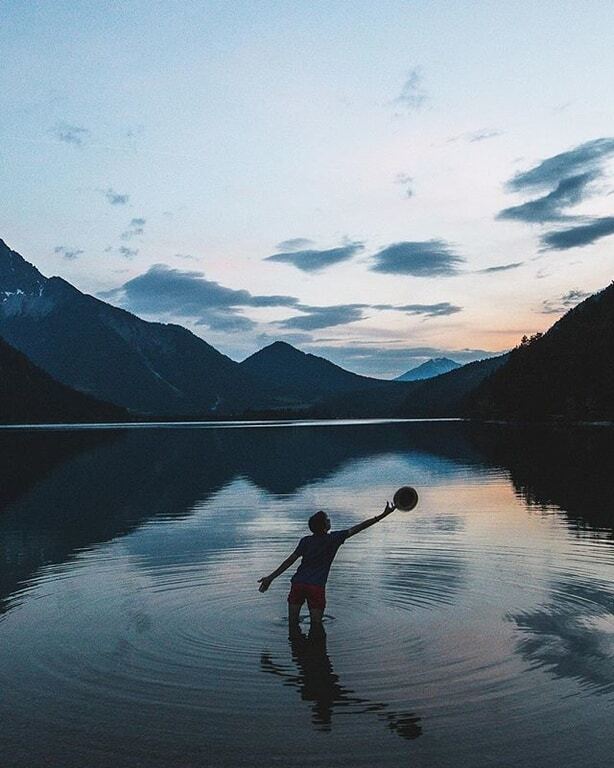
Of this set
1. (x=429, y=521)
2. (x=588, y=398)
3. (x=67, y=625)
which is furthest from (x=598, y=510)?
(x=588, y=398)

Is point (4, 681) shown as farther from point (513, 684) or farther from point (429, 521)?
point (429, 521)

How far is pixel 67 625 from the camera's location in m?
21.2

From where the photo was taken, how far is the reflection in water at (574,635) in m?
16.5

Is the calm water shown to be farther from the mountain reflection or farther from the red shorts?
the red shorts

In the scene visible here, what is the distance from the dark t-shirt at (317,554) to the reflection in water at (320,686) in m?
1.19

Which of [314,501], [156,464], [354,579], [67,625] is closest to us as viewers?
[67,625]

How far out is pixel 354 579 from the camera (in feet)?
87.9

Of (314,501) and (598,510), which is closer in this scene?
(598,510)

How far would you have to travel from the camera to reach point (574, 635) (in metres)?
19.3

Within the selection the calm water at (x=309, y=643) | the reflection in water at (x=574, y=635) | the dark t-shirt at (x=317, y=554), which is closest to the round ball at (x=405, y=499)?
the dark t-shirt at (x=317, y=554)

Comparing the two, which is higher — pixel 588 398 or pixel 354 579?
pixel 588 398

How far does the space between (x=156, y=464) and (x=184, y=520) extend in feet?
167

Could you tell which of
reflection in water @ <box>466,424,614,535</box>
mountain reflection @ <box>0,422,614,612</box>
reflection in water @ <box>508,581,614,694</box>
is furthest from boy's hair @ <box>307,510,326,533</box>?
reflection in water @ <box>466,424,614,535</box>

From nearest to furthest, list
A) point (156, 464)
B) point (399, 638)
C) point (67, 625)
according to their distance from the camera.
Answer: point (399, 638), point (67, 625), point (156, 464)
